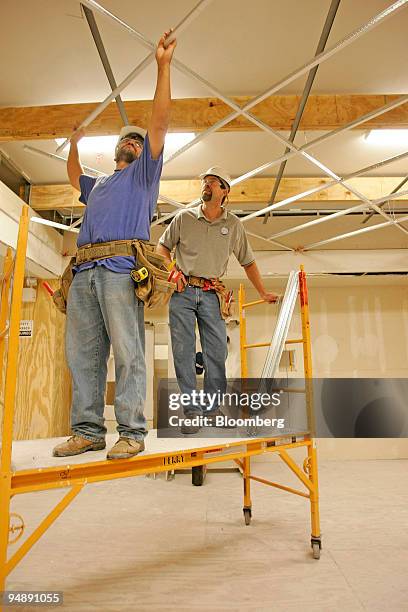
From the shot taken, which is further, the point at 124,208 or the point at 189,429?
the point at 189,429

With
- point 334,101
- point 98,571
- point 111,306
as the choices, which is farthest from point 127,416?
point 334,101

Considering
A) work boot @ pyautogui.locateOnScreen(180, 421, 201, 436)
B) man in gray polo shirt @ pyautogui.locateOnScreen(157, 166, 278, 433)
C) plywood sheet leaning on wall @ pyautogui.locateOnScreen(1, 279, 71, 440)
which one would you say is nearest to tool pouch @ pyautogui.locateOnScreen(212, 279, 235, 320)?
man in gray polo shirt @ pyautogui.locateOnScreen(157, 166, 278, 433)

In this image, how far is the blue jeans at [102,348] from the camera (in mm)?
1611

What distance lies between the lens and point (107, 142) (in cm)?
383

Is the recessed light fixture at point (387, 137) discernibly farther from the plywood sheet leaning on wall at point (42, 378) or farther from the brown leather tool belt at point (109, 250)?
the plywood sheet leaning on wall at point (42, 378)

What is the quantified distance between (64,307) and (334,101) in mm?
2791

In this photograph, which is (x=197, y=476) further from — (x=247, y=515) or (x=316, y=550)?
(x=316, y=550)

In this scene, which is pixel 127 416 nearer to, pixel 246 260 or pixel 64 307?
pixel 64 307

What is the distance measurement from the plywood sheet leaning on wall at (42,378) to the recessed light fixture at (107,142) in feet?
6.83

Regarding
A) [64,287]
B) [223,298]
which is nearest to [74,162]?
[64,287]

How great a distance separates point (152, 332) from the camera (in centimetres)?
550

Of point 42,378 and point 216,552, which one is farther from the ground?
point 42,378

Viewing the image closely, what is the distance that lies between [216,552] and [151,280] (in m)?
1.85

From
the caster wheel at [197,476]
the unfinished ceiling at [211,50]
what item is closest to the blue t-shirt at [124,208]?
the unfinished ceiling at [211,50]
